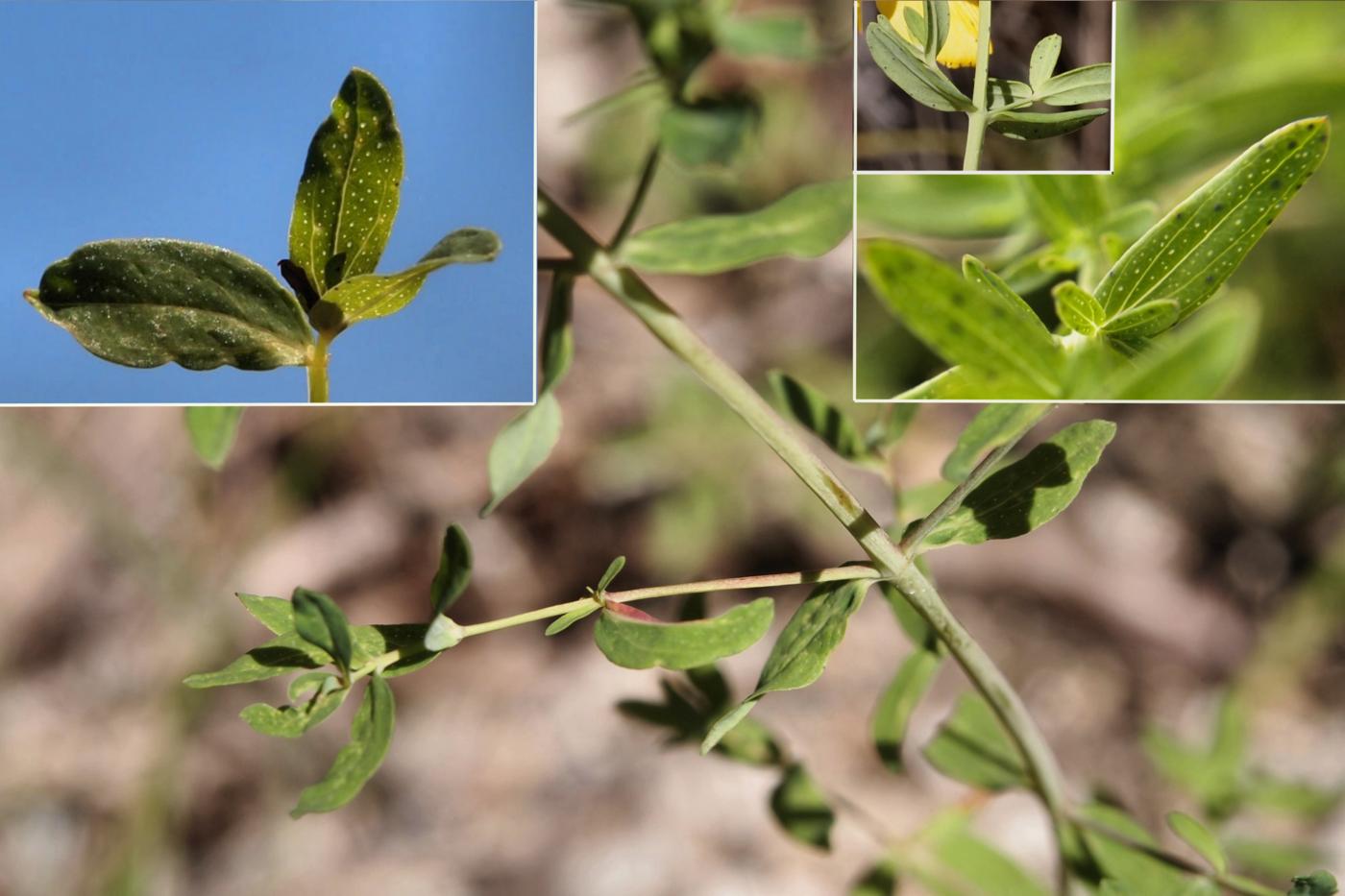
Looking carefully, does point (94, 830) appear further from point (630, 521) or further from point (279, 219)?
point (279, 219)

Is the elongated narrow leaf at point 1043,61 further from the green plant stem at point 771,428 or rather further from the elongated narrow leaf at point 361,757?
the elongated narrow leaf at point 361,757

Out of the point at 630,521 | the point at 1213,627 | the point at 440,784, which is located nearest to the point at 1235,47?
the point at 1213,627

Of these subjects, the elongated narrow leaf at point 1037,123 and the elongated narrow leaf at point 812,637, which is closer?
the elongated narrow leaf at point 812,637

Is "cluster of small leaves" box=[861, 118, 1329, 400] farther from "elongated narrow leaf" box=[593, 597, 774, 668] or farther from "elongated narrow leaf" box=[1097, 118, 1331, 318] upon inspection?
"elongated narrow leaf" box=[593, 597, 774, 668]

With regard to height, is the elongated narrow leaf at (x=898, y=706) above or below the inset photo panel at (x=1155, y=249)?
below

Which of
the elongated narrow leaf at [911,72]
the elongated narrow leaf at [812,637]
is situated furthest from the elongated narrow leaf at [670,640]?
the elongated narrow leaf at [911,72]

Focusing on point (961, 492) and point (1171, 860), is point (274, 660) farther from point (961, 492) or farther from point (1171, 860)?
point (1171, 860)

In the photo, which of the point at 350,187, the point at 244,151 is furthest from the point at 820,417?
the point at 244,151
